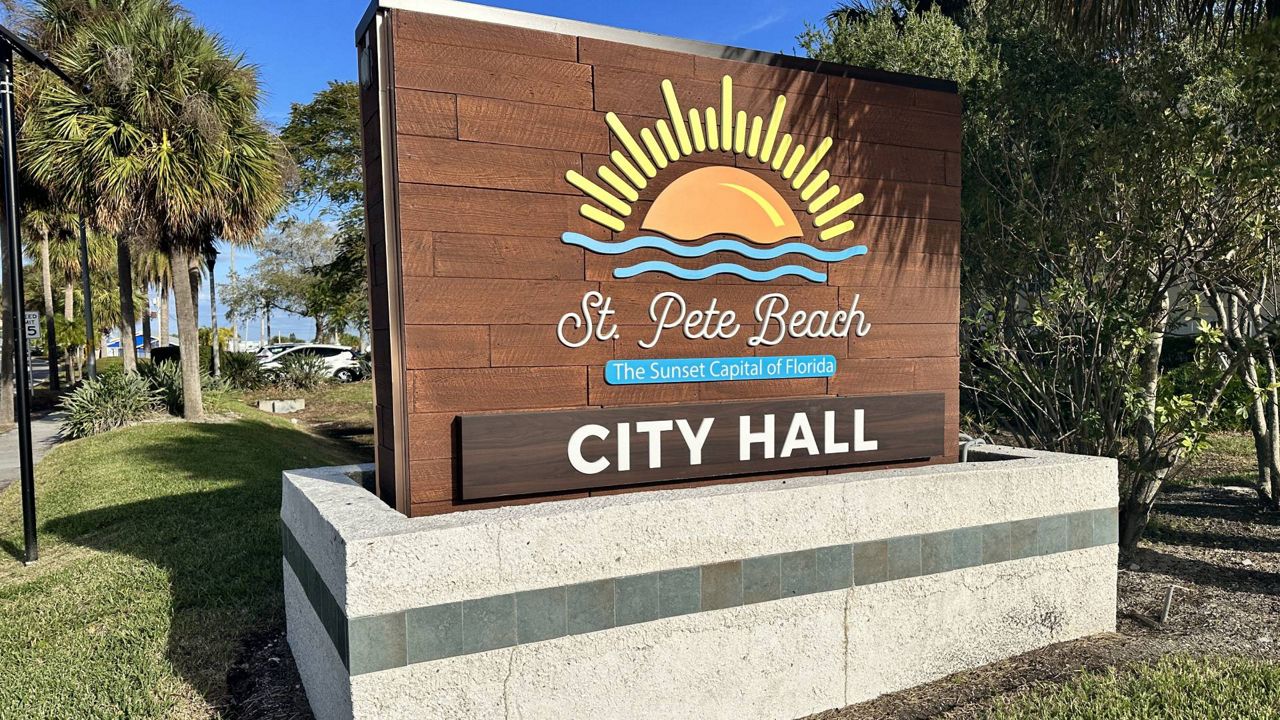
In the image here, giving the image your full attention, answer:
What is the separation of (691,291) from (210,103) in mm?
12864

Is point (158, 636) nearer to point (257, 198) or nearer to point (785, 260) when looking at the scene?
point (785, 260)

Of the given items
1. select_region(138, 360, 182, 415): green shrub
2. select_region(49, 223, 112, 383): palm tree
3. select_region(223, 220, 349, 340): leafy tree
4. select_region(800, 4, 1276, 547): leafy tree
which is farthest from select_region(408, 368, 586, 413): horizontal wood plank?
select_region(223, 220, 349, 340): leafy tree

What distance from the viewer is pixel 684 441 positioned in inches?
156

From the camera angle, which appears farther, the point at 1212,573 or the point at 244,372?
the point at 244,372

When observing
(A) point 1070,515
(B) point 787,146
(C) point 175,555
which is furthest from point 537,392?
(C) point 175,555

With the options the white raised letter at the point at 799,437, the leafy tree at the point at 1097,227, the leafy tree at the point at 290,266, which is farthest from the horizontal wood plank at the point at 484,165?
the leafy tree at the point at 290,266

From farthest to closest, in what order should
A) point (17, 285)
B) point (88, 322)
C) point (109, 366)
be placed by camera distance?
point (109, 366), point (88, 322), point (17, 285)

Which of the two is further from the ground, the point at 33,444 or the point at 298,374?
the point at 298,374

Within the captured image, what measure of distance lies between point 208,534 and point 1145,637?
6990mm

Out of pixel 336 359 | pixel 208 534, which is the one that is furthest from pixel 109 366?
pixel 208 534

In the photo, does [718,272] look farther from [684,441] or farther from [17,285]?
[17,285]

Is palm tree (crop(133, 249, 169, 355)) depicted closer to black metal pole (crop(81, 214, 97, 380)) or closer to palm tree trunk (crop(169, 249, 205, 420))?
black metal pole (crop(81, 214, 97, 380))

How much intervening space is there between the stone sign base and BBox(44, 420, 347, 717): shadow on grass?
642 mm

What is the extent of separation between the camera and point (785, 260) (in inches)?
167
